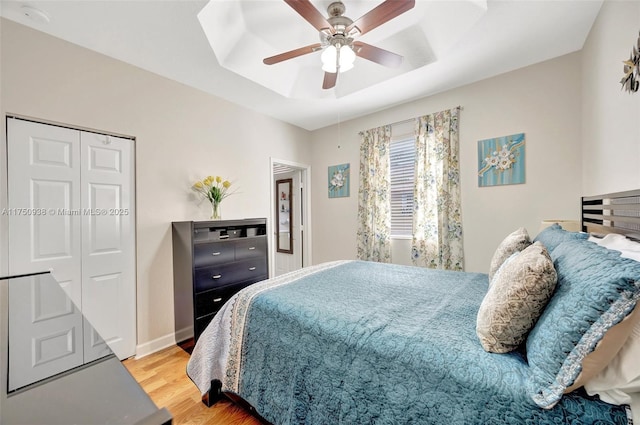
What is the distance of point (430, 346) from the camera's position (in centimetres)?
103

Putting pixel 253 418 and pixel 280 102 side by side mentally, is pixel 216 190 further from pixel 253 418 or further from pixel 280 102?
pixel 253 418

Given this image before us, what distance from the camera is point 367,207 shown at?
12.3 feet

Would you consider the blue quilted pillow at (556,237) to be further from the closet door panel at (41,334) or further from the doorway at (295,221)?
the doorway at (295,221)

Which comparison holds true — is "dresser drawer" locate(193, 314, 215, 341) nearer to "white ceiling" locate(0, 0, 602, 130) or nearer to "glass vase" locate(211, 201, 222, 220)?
"glass vase" locate(211, 201, 222, 220)

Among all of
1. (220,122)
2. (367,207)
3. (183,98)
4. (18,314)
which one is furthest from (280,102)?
(18,314)

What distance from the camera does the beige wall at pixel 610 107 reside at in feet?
4.73

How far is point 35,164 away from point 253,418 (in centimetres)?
249

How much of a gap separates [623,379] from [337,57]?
2.10 meters

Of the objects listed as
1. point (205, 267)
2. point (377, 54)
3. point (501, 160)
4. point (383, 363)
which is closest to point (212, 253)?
point (205, 267)

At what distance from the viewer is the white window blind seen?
136 inches

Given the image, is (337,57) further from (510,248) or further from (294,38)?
(510,248)

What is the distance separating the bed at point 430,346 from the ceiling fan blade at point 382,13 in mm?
1478

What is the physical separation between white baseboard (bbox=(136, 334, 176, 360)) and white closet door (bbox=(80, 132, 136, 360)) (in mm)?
60

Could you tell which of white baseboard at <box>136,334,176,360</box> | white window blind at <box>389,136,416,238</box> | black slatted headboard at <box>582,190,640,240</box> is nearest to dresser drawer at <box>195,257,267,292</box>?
white baseboard at <box>136,334,176,360</box>
